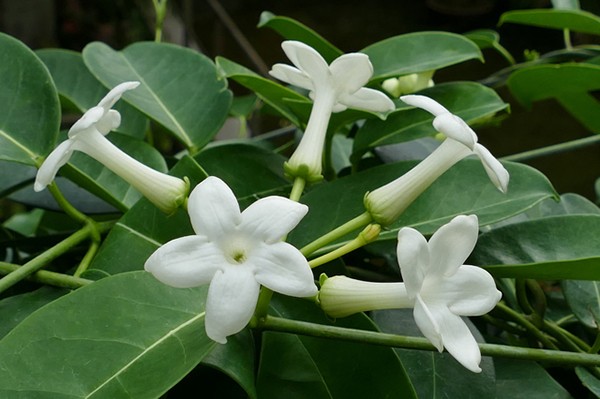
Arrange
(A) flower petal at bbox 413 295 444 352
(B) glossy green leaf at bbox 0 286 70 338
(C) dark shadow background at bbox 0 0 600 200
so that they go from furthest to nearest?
(C) dark shadow background at bbox 0 0 600 200, (B) glossy green leaf at bbox 0 286 70 338, (A) flower petal at bbox 413 295 444 352

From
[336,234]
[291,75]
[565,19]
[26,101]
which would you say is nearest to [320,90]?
[291,75]

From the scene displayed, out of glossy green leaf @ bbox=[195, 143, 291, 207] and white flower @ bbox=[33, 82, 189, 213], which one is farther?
glossy green leaf @ bbox=[195, 143, 291, 207]

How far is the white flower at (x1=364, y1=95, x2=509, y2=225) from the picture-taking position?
417 millimetres

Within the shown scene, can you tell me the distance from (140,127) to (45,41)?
11.0 ft

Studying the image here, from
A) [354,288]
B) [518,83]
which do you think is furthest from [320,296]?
[518,83]

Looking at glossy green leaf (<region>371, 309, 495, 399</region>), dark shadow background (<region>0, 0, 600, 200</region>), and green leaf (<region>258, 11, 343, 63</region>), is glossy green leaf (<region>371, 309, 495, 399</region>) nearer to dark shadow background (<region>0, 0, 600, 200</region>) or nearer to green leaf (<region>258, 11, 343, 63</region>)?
green leaf (<region>258, 11, 343, 63</region>)

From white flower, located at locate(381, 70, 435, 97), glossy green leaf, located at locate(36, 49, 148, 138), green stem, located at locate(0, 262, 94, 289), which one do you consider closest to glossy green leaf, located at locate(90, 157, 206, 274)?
green stem, located at locate(0, 262, 94, 289)

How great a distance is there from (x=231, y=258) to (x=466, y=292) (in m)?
0.12

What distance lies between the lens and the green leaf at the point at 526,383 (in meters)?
0.48

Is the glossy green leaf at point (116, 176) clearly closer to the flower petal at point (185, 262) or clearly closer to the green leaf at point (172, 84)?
the green leaf at point (172, 84)

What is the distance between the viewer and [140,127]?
70 centimetres

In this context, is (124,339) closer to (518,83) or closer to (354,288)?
(354,288)

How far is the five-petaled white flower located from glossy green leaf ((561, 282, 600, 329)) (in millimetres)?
187

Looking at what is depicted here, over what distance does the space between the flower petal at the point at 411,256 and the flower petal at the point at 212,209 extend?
0.09 m
